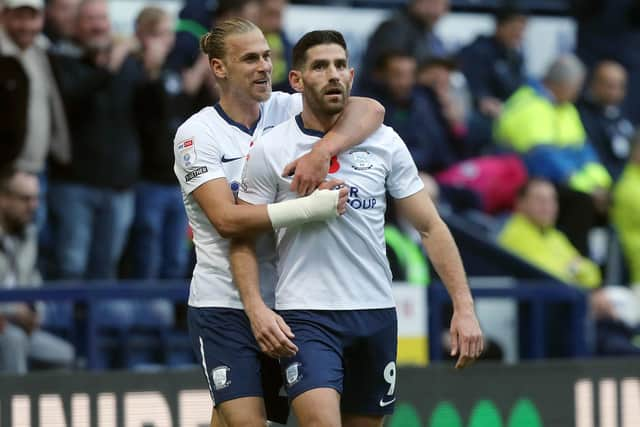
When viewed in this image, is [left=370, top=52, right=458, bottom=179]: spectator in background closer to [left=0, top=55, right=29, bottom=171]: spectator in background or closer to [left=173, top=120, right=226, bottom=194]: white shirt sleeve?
[left=0, top=55, right=29, bottom=171]: spectator in background

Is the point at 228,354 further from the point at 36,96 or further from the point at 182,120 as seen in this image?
the point at 182,120

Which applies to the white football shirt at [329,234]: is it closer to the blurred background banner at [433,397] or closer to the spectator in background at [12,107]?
the blurred background banner at [433,397]

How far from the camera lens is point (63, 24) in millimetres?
9750

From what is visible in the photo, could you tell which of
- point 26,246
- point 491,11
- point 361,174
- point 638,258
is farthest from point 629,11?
point 361,174

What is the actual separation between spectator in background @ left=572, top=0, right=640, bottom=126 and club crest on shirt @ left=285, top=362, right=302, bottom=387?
9.03 m

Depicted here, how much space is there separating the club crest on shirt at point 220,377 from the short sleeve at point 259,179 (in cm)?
74

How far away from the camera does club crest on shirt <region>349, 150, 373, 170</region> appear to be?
604 centimetres

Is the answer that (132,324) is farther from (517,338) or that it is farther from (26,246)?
(517,338)

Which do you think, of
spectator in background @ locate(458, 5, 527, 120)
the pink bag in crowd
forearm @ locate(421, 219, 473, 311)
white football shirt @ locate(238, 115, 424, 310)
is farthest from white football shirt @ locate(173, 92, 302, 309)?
spectator in background @ locate(458, 5, 527, 120)

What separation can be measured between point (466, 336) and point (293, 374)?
0.76 meters

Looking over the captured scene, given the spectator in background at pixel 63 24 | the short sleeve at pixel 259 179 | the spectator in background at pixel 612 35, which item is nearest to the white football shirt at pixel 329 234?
the short sleeve at pixel 259 179

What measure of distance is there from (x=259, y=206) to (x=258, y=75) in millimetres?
627

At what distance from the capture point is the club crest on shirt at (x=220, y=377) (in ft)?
19.8

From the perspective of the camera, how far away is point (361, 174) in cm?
604
